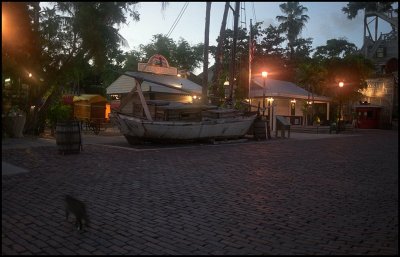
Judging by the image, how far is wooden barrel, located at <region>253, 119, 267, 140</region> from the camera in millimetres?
20531

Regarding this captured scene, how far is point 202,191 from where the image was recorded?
295 inches

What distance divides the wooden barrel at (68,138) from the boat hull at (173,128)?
3.37 m

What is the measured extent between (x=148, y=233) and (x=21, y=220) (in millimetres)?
1893

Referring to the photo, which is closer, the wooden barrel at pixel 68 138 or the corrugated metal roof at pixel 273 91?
the wooden barrel at pixel 68 138

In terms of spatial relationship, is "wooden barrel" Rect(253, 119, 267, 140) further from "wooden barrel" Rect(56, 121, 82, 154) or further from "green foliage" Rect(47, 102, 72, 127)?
"wooden barrel" Rect(56, 121, 82, 154)

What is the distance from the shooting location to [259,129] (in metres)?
20.6

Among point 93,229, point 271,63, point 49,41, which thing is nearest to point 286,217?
point 93,229

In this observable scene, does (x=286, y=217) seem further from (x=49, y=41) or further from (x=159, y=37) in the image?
(x=159, y=37)

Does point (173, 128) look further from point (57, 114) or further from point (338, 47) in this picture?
point (338, 47)

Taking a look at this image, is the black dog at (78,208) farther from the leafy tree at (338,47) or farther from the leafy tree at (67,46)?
the leafy tree at (338,47)

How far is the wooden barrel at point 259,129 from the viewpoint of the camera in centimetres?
2053

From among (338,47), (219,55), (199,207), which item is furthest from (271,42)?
(199,207)

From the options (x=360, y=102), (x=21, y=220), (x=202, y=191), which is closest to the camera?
(x=21, y=220)

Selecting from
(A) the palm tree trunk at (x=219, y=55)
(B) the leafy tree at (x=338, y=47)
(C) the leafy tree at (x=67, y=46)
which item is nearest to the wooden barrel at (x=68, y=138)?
(C) the leafy tree at (x=67, y=46)
